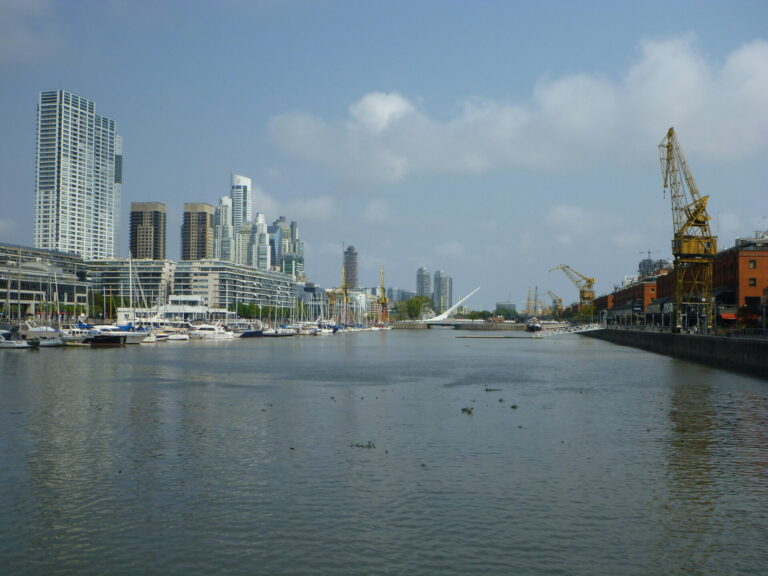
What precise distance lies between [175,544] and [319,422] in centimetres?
1705

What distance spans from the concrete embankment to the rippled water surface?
1640 cm

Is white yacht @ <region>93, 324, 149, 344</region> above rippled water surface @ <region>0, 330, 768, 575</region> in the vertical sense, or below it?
A: above

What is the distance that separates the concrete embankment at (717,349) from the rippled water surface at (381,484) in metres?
16.4

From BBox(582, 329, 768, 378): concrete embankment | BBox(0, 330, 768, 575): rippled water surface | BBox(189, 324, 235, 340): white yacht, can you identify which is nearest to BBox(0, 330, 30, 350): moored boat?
BBox(189, 324, 235, 340): white yacht

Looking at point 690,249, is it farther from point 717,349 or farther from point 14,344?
point 14,344

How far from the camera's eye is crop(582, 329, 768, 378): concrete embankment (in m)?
59.1

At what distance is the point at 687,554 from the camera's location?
1633cm

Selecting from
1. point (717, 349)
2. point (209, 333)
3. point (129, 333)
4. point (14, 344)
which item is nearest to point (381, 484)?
point (717, 349)

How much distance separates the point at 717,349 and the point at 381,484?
59286 mm

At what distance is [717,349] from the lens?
235 feet

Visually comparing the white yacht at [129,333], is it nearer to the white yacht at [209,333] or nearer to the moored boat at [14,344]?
the moored boat at [14,344]

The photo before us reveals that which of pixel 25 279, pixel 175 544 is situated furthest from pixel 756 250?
pixel 25 279

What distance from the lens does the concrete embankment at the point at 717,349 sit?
5906 cm

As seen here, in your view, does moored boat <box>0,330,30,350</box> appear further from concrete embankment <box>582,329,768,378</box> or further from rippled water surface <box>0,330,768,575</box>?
concrete embankment <box>582,329,768,378</box>
